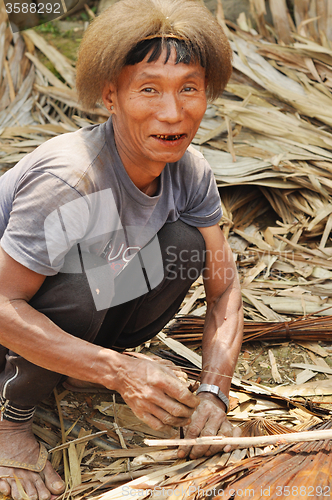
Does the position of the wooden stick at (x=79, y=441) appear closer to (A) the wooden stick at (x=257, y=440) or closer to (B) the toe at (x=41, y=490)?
(B) the toe at (x=41, y=490)

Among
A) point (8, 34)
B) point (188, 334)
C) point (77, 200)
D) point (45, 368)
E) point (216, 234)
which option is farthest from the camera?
point (8, 34)

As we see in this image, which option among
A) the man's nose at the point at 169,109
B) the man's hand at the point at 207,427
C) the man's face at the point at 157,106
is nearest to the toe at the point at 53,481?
the man's hand at the point at 207,427

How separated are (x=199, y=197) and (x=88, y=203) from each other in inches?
22.3

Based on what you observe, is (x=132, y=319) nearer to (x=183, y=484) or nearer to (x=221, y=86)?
(x=183, y=484)

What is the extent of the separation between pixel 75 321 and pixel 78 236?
0.32 m

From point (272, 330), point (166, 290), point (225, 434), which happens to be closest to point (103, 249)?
point (166, 290)

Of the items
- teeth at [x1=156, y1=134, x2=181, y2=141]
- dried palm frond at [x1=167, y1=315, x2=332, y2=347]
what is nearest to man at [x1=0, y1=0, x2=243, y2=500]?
teeth at [x1=156, y1=134, x2=181, y2=141]

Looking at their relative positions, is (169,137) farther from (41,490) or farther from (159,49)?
(41,490)

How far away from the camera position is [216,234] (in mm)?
2154

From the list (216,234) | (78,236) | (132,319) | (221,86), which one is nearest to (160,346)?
(132,319)

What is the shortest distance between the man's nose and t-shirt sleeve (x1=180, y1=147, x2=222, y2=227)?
42 cm

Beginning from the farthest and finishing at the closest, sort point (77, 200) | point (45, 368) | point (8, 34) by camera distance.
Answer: point (8, 34) → point (45, 368) → point (77, 200)

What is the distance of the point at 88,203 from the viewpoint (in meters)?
1.67

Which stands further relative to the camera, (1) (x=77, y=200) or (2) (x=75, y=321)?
(2) (x=75, y=321)
